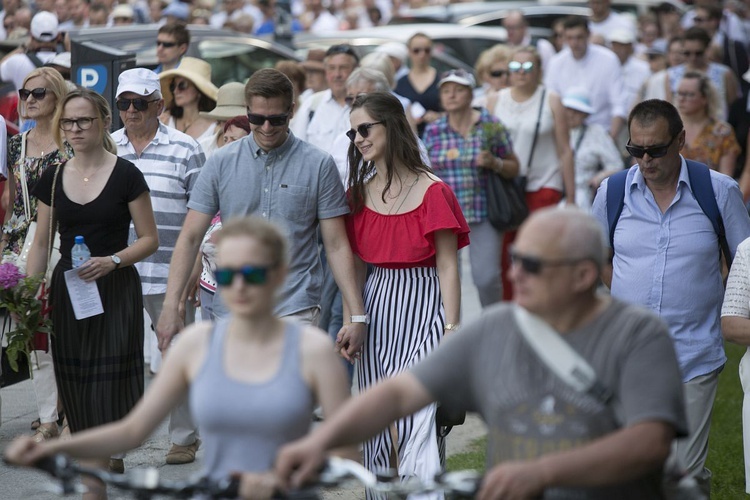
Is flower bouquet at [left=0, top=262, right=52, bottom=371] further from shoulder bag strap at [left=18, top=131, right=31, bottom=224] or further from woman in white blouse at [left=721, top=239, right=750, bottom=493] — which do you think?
woman in white blouse at [left=721, top=239, right=750, bottom=493]

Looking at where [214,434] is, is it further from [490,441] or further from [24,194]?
[24,194]

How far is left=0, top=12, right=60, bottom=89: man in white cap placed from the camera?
11727 millimetres

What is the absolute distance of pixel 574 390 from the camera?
11.2 ft

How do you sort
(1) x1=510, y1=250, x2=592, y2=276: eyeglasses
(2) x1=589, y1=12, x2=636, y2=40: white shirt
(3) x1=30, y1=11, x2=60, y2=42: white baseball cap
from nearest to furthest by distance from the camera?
(1) x1=510, y1=250, x2=592, y2=276: eyeglasses, (3) x1=30, y1=11, x2=60, y2=42: white baseball cap, (2) x1=589, y1=12, x2=636, y2=40: white shirt

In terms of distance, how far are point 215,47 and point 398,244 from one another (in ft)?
27.2

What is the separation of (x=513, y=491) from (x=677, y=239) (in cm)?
271

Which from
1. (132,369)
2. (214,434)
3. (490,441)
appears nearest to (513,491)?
(490,441)

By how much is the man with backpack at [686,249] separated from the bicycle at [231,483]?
8.08 feet

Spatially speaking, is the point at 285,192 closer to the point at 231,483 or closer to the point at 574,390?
the point at 231,483

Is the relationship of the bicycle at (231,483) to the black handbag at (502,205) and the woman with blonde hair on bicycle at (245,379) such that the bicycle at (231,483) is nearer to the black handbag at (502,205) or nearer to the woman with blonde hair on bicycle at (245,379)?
the woman with blonde hair on bicycle at (245,379)

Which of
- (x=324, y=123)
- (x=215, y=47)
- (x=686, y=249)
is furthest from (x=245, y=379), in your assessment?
(x=215, y=47)

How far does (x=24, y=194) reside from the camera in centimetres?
747

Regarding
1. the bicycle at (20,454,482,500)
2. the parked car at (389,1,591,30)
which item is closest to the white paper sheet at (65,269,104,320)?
the bicycle at (20,454,482,500)

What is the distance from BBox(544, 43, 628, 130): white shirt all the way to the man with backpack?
7.61 m
